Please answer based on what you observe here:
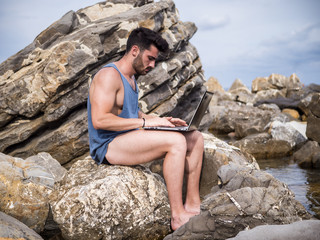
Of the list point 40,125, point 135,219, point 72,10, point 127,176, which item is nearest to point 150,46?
point 127,176

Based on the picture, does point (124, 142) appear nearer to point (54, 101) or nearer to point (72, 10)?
point (54, 101)

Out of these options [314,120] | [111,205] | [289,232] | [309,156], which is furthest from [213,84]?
[289,232]

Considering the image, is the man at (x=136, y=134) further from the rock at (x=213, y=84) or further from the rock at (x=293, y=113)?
the rock at (x=213, y=84)

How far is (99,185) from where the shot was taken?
13.6ft

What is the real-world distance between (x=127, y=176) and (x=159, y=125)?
839mm

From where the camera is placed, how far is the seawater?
21.1 ft

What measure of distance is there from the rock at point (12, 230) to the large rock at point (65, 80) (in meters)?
4.68

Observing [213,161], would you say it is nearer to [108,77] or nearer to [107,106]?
[107,106]

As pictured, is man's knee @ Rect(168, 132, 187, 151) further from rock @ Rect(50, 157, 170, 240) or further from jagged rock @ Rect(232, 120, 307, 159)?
jagged rock @ Rect(232, 120, 307, 159)

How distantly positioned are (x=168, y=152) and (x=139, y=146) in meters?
0.40

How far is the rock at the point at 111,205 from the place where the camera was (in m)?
3.99

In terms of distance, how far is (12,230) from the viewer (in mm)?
3461

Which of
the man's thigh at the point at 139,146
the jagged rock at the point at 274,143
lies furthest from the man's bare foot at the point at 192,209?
the jagged rock at the point at 274,143

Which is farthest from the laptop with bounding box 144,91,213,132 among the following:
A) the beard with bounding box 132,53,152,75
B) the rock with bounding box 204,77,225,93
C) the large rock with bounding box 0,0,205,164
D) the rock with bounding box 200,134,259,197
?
the rock with bounding box 204,77,225,93
